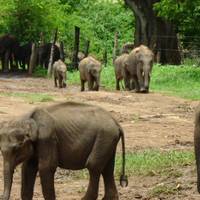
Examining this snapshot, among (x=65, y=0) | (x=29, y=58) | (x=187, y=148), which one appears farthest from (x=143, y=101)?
(x=65, y=0)

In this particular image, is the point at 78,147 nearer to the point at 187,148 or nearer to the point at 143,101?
the point at 187,148

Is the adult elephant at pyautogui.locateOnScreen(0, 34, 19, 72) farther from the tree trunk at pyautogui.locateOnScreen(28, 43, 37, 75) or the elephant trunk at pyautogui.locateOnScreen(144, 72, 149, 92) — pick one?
the elephant trunk at pyautogui.locateOnScreen(144, 72, 149, 92)

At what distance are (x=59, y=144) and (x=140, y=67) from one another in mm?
18625

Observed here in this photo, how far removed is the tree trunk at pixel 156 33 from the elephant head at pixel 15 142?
2979cm

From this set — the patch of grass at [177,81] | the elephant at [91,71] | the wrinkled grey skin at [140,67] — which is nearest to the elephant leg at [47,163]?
the patch of grass at [177,81]

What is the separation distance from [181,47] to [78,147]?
33.3 metres

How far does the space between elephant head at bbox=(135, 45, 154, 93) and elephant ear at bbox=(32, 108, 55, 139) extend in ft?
58.6

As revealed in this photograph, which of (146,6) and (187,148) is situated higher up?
(146,6)

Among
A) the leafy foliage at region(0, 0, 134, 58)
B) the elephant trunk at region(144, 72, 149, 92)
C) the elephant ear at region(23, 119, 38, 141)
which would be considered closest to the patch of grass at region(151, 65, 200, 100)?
the elephant trunk at region(144, 72, 149, 92)

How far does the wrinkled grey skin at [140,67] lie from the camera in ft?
84.9

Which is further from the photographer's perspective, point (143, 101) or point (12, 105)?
point (143, 101)

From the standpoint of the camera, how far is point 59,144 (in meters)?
8.05

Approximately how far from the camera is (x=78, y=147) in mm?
8172

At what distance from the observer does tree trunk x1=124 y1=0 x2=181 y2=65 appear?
37531mm
